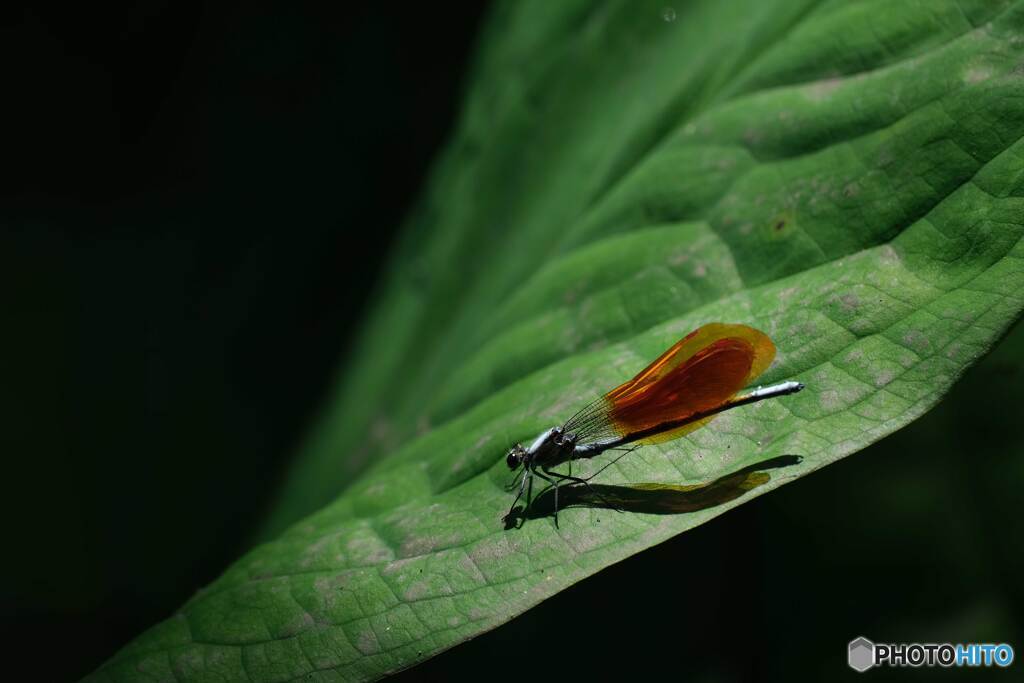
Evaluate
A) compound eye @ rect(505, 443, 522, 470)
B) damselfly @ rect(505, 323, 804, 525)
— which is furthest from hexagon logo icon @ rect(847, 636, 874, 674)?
compound eye @ rect(505, 443, 522, 470)

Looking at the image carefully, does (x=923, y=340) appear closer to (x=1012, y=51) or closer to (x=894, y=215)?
(x=894, y=215)

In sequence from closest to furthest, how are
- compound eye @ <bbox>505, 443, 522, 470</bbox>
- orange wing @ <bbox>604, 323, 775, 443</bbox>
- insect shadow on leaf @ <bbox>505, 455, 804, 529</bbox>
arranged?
insect shadow on leaf @ <bbox>505, 455, 804, 529</bbox>, orange wing @ <bbox>604, 323, 775, 443</bbox>, compound eye @ <bbox>505, 443, 522, 470</bbox>

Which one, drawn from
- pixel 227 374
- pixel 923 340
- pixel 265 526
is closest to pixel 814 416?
pixel 923 340

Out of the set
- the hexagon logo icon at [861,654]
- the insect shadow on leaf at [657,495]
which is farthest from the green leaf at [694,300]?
the hexagon logo icon at [861,654]

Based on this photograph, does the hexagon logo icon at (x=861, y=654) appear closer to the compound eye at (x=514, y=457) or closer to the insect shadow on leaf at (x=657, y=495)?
the insect shadow on leaf at (x=657, y=495)

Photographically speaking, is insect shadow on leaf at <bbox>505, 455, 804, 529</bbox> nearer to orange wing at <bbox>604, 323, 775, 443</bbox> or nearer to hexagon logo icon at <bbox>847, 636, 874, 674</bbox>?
orange wing at <bbox>604, 323, 775, 443</bbox>
